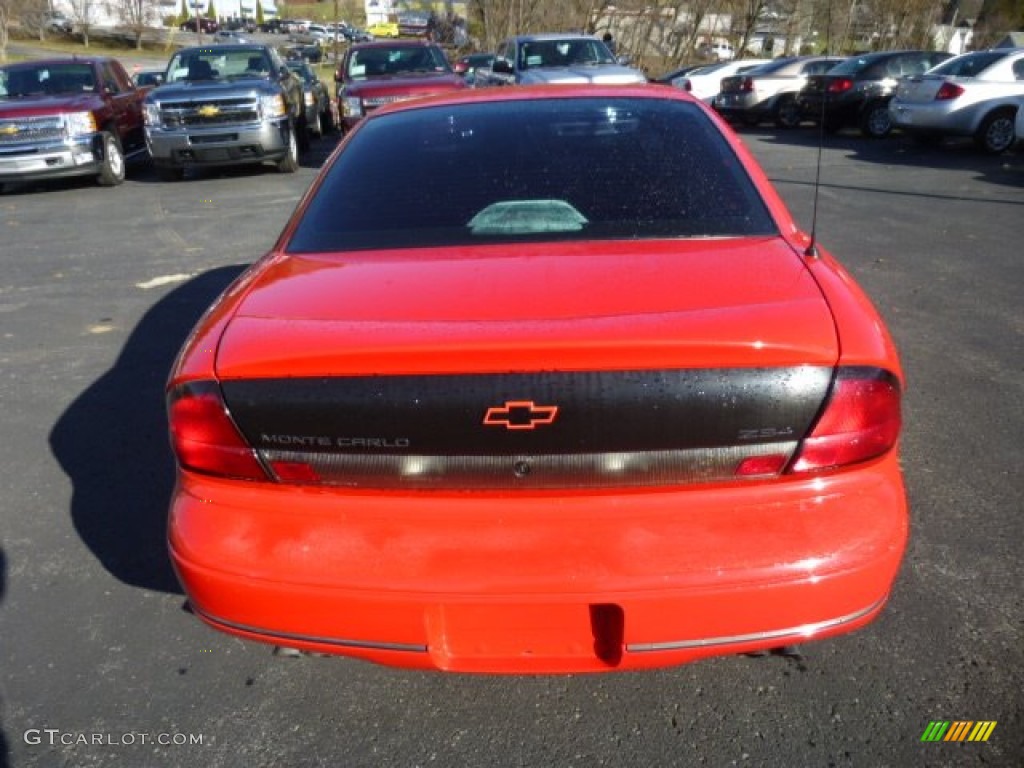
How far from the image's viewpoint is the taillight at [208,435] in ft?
6.53

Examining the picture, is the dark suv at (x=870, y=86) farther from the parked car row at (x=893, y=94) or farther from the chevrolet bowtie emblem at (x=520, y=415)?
the chevrolet bowtie emblem at (x=520, y=415)

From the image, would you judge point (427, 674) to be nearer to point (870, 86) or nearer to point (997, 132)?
point (997, 132)

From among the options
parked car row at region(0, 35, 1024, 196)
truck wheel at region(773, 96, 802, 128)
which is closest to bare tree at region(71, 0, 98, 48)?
parked car row at region(0, 35, 1024, 196)

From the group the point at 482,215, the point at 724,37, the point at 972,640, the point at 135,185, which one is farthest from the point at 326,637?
the point at 724,37

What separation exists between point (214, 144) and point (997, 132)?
11852mm

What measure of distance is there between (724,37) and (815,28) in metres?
6.12

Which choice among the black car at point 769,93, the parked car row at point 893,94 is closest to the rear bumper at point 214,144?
the parked car row at point 893,94

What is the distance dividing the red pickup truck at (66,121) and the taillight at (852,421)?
12.0m

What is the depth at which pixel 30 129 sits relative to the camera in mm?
11188

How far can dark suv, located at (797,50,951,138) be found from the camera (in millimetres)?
16734

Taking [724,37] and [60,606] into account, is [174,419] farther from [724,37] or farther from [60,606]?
[724,37]

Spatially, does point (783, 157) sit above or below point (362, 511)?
below

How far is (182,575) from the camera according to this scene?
6.70 ft

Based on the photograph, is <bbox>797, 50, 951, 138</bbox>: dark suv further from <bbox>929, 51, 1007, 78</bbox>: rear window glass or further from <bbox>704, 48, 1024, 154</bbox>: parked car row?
<bbox>929, 51, 1007, 78</bbox>: rear window glass
